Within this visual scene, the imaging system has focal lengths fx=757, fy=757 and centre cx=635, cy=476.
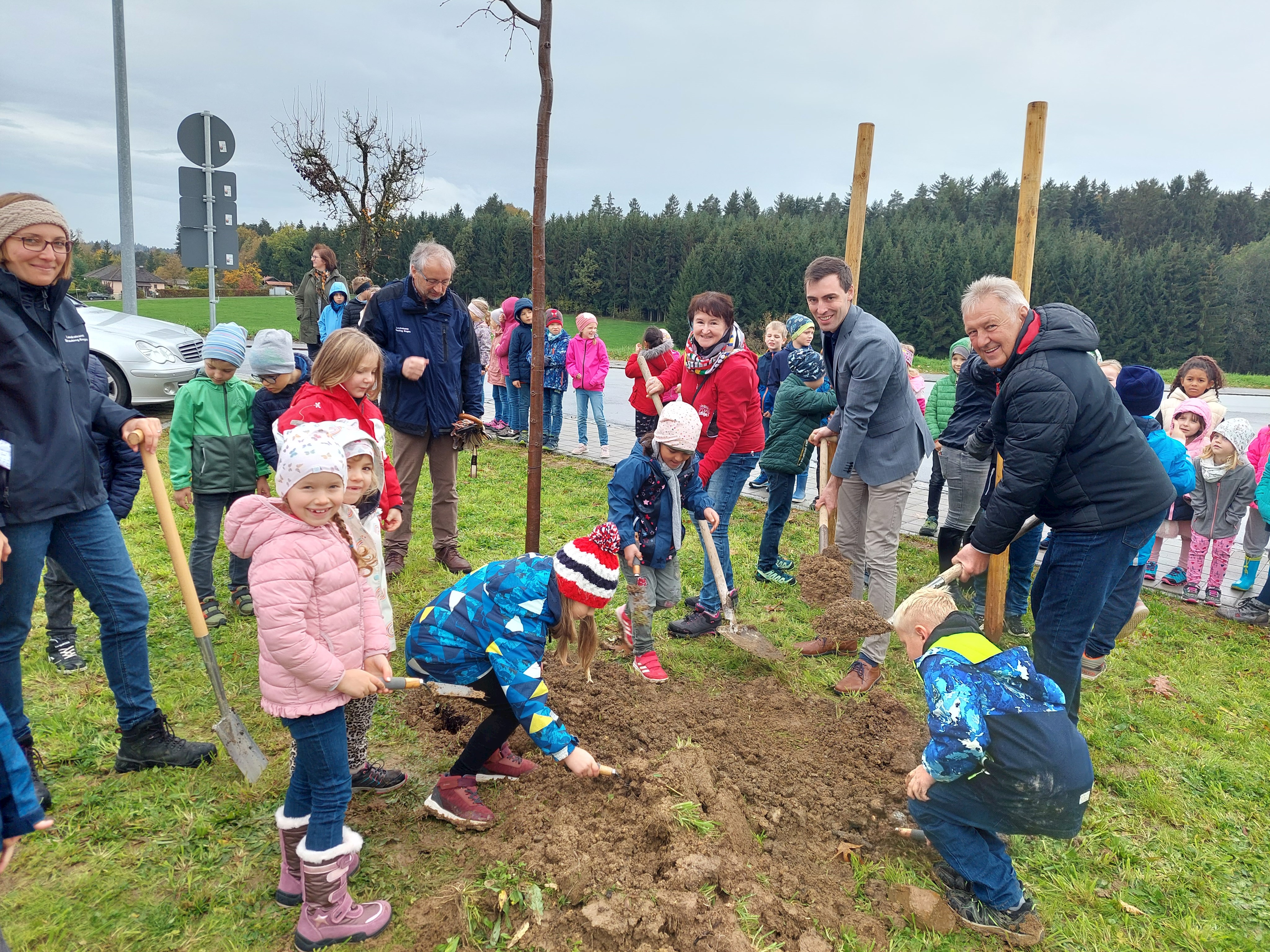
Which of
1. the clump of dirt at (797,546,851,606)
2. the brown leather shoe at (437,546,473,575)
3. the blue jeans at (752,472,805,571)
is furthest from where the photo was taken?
the blue jeans at (752,472,805,571)

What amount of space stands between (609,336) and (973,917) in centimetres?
3666

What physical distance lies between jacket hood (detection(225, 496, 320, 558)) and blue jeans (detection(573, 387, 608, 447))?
8.42 m

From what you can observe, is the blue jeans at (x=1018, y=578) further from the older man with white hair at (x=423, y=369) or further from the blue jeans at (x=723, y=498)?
Answer: the older man with white hair at (x=423, y=369)

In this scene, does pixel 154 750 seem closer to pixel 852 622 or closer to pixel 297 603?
pixel 297 603

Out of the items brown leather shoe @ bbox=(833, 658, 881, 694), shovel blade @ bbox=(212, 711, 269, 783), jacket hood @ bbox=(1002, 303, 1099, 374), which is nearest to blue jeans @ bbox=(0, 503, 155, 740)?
shovel blade @ bbox=(212, 711, 269, 783)

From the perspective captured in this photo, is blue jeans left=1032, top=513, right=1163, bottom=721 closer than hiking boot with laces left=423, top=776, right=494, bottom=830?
No

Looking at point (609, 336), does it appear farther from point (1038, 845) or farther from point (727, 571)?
point (1038, 845)

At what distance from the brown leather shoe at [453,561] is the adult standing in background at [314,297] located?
635cm

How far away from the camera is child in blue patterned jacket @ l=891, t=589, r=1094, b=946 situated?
2604 mm

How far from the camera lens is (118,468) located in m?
3.72

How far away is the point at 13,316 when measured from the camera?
8.72ft

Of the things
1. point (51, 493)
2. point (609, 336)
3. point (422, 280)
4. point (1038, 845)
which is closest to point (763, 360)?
point (422, 280)

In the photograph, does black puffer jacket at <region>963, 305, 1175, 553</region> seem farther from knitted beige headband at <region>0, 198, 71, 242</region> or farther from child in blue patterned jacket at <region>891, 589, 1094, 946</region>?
knitted beige headband at <region>0, 198, 71, 242</region>

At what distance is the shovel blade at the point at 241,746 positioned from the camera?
10.5 feet
